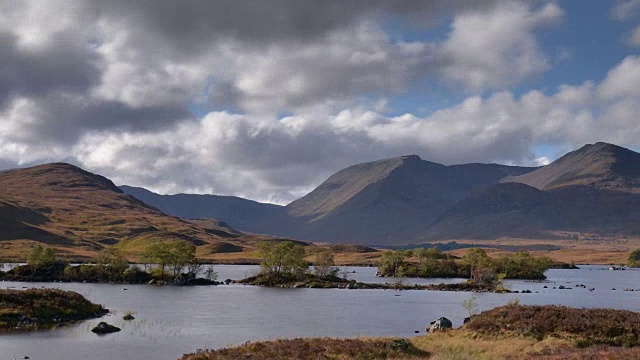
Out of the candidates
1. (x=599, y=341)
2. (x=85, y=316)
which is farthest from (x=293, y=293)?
(x=599, y=341)

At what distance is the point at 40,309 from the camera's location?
280ft

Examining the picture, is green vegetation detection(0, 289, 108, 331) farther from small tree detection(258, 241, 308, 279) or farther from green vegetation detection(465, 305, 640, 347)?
small tree detection(258, 241, 308, 279)

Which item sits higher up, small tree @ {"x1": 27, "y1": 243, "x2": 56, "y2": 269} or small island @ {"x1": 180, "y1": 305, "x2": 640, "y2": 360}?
small tree @ {"x1": 27, "y1": 243, "x2": 56, "y2": 269}

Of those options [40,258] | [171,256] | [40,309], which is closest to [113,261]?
[171,256]

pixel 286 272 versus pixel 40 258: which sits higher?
pixel 40 258

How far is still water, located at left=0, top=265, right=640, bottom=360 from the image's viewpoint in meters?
65.9

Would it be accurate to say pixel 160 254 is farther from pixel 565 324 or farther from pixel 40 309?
pixel 565 324

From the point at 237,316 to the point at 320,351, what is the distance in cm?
5032

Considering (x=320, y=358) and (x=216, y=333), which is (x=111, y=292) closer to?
(x=216, y=333)

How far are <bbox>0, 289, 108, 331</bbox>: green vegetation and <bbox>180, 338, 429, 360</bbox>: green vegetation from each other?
39.3 meters

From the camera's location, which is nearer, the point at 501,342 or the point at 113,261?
the point at 501,342

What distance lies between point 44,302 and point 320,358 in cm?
5569

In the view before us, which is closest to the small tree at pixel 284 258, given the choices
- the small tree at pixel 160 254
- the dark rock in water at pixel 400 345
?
the small tree at pixel 160 254

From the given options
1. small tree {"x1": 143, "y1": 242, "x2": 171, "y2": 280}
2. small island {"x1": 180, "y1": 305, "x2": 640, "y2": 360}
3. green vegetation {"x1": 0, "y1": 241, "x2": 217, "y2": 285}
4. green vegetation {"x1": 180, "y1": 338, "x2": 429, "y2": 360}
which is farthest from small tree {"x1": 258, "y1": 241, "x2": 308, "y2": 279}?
green vegetation {"x1": 180, "y1": 338, "x2": 429, "y2": 360}
